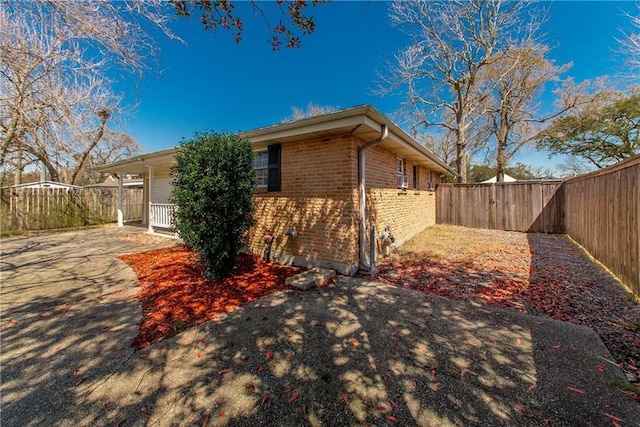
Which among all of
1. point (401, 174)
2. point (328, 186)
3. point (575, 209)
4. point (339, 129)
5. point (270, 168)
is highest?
point (339, 129)

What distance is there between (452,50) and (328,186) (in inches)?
582

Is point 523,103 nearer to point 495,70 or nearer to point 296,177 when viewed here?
point 495,70

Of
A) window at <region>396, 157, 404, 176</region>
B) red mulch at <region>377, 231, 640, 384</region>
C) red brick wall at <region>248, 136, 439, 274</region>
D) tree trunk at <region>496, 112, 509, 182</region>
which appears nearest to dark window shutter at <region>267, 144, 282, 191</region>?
red brick wall at <region>248, 136, 439, 274</region>

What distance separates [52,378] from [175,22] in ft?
14.9

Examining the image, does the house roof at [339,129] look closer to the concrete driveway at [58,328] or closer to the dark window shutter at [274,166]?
the dark window shutter at [274,166]

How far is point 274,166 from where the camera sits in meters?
6.11

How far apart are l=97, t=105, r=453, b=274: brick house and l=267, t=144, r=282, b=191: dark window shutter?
2 centimetres

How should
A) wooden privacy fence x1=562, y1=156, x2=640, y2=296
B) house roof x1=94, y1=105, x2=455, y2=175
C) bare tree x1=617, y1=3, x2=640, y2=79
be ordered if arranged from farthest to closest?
bare tree x1=617, y1=3, x2=640, y2=79, house roof x1=94, y1=105, x2=455, y2=175, wooden privacy fence x1=562, y1=156, x2=640, y2=296

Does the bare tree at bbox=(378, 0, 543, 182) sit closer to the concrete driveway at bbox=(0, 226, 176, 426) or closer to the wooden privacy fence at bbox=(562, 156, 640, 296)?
the wooden privacy fence at bbox=(562, 156, 640, 296)

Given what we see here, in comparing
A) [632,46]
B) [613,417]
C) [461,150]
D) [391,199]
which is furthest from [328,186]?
[461,150]

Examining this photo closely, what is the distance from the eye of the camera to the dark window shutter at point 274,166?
604 cm

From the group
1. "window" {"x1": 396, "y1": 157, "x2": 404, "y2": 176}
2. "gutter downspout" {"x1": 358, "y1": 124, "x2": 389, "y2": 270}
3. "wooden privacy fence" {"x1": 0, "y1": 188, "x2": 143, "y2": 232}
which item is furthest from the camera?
"wooden privacy fence" {"x1": 0, "y1": 188, "x2": 143, "y2": 232}

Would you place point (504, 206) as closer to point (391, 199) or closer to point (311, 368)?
point (391, 199)

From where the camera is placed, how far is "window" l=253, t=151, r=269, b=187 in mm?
6504
